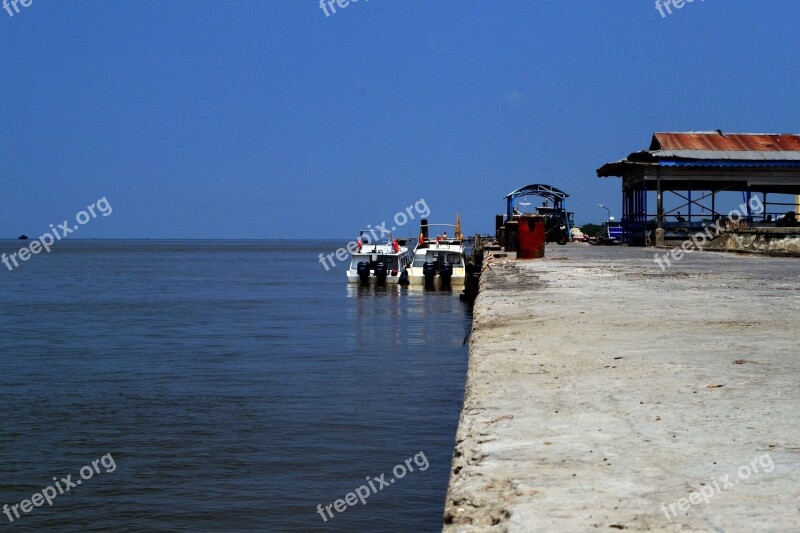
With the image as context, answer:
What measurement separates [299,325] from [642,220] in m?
19.7

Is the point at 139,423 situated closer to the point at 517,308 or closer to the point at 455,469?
the point at 517,308

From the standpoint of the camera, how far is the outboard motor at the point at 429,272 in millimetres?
43406

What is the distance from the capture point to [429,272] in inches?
1711

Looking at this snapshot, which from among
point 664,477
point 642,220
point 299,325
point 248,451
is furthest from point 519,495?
point 642,220

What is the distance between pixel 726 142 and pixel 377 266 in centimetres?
1619

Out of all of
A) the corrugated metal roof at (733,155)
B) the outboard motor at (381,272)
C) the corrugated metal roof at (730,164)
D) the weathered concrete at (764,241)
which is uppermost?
the corrugated metal roof at (733,155)

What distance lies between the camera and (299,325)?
2483 centimetres

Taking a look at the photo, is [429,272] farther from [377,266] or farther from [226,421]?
[226,421]

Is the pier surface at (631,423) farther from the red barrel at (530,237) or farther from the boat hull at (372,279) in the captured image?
the boat hull at (372,279)

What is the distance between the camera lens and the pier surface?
3643mm

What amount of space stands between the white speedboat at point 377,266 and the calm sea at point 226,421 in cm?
1911

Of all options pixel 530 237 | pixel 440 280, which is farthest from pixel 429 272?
pixel 530 237

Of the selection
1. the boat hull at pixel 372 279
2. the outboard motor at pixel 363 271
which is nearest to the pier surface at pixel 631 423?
the outboard motor at pixel 363 271

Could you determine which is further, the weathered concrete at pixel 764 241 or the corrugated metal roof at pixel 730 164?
the corrugated metal roof at pixel 730 164
